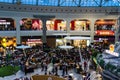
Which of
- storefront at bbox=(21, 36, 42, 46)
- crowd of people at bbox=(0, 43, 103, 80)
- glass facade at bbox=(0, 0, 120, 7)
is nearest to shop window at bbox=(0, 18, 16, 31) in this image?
storefront at bbox=(21, 36, 42, 46)

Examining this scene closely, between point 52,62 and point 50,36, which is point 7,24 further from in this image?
point 52,62

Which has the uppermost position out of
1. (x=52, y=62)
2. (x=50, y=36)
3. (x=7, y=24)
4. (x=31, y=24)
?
(x=7, y=24)

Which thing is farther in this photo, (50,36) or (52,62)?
(50,36)

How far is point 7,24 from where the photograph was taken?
4606 centimetres

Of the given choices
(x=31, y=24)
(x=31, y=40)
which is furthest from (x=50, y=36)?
(x=31, y=24)

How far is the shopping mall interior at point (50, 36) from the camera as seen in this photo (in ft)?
102

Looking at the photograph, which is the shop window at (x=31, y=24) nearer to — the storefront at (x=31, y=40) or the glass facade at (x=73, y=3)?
the storefront at (x=31, y=40)

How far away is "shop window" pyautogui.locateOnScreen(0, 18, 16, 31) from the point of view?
45150 mm

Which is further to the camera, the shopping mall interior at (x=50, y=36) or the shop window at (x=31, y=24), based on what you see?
the shop window at (x=31, y=24)

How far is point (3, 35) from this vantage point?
43.2 m

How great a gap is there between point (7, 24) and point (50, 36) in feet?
23.9

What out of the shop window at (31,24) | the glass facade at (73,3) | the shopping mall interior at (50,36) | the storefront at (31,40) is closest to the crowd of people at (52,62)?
the shopping mall interior at (50,36)

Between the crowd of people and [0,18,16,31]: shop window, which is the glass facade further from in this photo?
the crowd of people

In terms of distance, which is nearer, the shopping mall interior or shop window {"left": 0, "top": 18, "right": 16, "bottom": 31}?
the shopping mall interior
